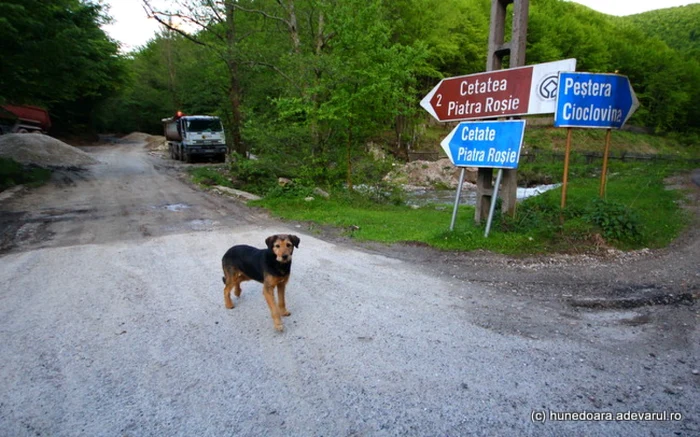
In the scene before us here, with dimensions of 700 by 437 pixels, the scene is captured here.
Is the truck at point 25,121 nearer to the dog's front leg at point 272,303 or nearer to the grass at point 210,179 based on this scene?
the grass at point 210,179

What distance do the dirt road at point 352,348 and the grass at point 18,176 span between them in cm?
933

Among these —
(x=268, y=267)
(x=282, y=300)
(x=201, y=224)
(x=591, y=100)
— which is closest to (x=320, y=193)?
(x=201, y=224)

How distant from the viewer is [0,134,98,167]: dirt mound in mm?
20344

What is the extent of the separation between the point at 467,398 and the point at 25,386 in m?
3.38

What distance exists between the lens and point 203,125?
86.7ft

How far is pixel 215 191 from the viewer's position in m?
14.7

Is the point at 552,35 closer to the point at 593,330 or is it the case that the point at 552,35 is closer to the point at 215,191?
the point at 215,191

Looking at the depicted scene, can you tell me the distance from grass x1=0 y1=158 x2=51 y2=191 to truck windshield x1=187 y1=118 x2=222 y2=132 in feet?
32.3

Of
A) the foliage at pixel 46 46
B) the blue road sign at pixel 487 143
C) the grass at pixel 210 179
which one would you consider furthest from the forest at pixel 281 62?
the blue road sign at pixel 487 143

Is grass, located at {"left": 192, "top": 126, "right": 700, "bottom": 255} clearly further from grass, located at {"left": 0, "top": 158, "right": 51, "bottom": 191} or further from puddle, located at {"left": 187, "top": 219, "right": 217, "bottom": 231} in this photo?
grass, located at {"left": 0, "top": 158, "right": 51, "bottom": 191}

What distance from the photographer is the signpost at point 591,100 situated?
20.8 ft

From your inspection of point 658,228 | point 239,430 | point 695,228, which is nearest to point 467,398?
point 239,430

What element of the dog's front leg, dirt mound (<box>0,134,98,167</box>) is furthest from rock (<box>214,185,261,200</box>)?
dirt mound (<box>0,134,98,167</box>)

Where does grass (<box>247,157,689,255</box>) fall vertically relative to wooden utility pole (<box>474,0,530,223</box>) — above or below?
below
